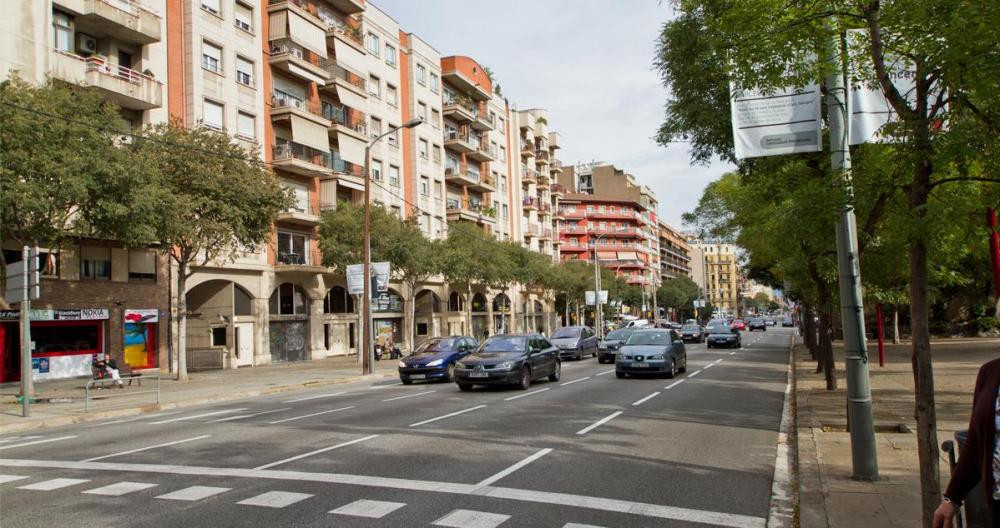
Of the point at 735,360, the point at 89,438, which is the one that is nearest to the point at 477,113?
the point at 735,360

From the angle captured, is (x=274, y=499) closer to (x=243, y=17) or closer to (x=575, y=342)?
(x=575, y=342)

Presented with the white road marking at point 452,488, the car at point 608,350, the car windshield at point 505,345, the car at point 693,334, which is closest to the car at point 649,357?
the car windshield at point 505,345

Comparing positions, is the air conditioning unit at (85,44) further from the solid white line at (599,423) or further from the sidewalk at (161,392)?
the solid white line at (599,423)

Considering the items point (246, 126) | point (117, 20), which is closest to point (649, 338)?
point (117, 20)

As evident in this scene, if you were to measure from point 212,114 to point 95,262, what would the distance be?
931cm

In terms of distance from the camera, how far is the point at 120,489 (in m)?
7.54

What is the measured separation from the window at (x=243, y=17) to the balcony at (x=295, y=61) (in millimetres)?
1658

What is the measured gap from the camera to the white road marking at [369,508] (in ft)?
20.6

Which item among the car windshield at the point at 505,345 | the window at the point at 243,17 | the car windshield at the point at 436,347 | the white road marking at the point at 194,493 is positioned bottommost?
the white road marking at the point at 194,493

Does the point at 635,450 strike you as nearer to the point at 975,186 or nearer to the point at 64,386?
the point at 975,186

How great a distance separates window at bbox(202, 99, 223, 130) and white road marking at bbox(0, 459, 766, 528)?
2570 cm

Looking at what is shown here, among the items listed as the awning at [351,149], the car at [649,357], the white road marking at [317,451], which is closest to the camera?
the white road marking at [317,451]

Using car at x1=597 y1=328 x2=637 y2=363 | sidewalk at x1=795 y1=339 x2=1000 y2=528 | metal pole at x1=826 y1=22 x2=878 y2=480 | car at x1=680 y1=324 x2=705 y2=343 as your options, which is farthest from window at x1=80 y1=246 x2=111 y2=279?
car at x1=680 y1=324 x2=705 y2=343

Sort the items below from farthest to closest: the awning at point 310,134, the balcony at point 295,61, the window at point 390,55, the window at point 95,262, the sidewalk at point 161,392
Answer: the window at point 390,55, the awning at point 310,134, the balcony at point 295,61, the window at point 95,262, the sidewalk at point 161,392
